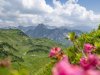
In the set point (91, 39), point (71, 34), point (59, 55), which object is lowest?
point (91, 39)

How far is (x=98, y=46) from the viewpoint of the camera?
6.16m

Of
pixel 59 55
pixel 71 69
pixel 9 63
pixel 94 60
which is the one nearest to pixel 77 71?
pixel 71 69

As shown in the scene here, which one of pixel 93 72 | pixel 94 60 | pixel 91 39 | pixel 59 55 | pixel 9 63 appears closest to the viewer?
pixel 93 72

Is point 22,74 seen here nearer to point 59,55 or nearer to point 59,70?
point 59,70

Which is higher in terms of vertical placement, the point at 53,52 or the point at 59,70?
the point at 59,70

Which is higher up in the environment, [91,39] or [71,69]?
[71,69]

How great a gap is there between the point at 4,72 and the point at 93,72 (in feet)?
1.58

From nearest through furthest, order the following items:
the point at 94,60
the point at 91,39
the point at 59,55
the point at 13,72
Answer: the point at 13,72, the point at 94,60, the point at 59,55, the point at 91,39

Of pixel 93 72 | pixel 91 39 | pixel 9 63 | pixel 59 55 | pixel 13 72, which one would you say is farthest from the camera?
pixel 91 39

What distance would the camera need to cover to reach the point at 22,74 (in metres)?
1.81

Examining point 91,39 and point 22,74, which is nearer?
point 22,74

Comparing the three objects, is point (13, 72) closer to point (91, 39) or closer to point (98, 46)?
point (98, 46)

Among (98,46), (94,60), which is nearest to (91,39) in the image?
(98,46)

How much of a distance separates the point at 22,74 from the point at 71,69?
0.33m
